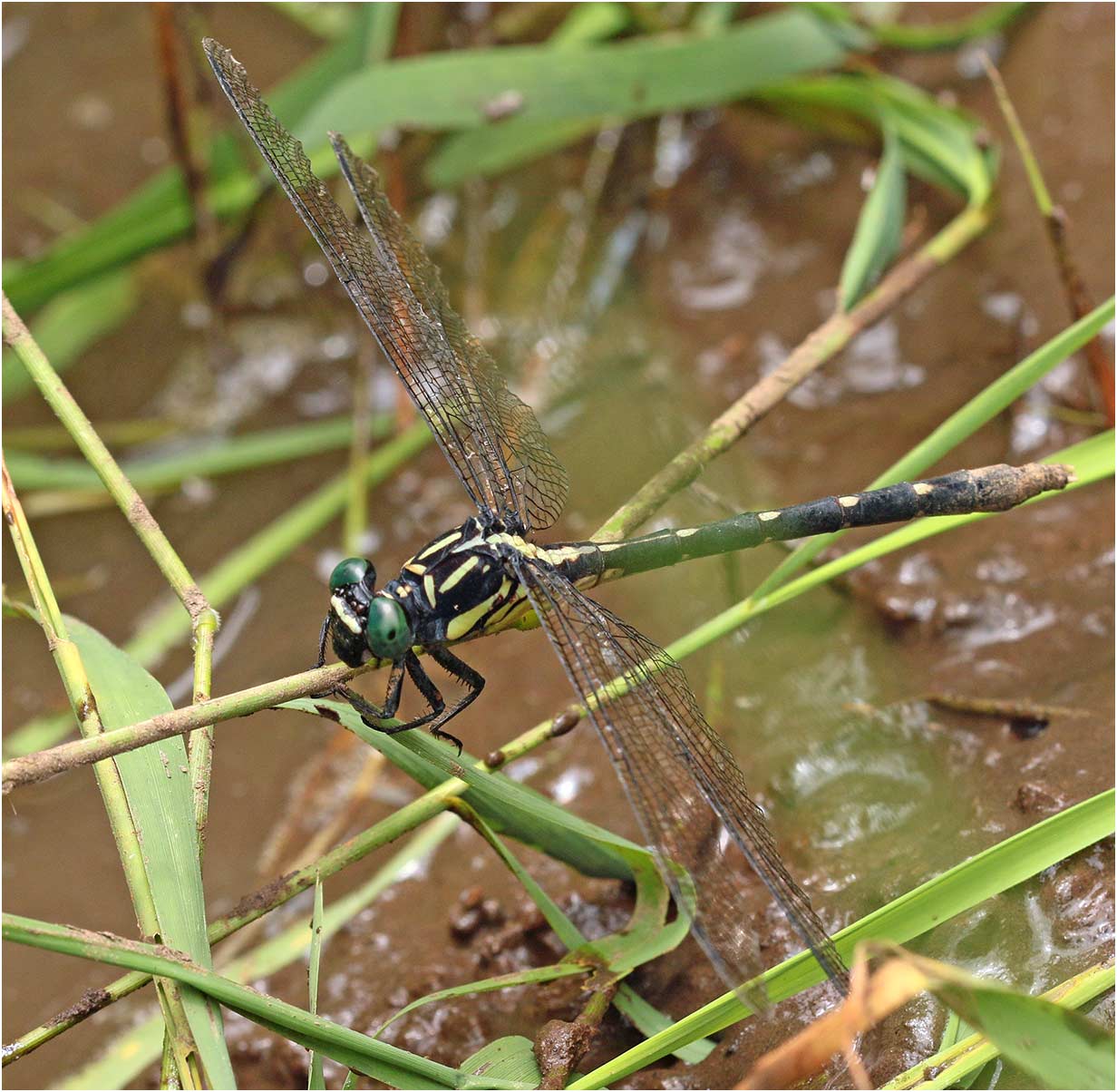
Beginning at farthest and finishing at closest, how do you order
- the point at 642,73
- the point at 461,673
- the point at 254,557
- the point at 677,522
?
1. the point at 642,73
2. the point at 254,557
3. the point at 677,522
4. the point at 461,673

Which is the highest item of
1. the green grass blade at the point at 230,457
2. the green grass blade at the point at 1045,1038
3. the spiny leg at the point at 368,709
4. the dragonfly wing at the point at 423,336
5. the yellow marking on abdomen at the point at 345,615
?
the green grass blade at the point at 230,457

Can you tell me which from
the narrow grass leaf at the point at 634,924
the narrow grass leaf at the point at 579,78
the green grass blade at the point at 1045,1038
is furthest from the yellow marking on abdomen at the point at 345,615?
the narrow grass leaf at the point at 579,78

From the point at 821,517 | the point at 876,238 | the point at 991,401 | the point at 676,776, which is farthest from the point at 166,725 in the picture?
the point at 876,238

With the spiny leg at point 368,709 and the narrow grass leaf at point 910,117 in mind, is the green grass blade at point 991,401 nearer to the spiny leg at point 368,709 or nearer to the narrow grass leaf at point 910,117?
the spiny leg at point 368,709

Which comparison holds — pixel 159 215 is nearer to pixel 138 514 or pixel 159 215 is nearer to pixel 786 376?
pixel 138 514

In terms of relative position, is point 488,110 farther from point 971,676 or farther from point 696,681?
point 971,676

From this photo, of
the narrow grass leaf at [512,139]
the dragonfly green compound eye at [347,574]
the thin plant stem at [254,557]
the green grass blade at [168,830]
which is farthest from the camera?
the narrow grass leaf at [512,139]
